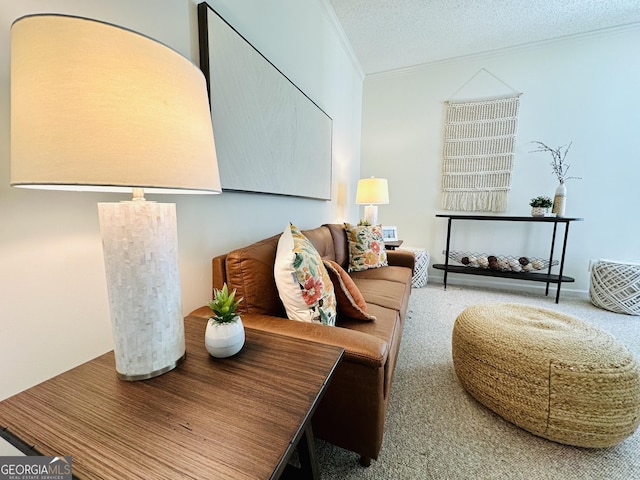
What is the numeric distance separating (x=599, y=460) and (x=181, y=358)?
169 cm

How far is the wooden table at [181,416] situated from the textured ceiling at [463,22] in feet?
9.80

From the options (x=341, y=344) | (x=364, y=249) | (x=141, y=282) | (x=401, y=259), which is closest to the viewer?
(x=141, y=282)

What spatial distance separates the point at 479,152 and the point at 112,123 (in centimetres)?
375

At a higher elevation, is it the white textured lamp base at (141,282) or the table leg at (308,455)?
the white textured lamp base at (141,282)

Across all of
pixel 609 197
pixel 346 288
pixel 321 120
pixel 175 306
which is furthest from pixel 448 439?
pixel 609 197

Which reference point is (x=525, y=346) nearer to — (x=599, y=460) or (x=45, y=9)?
(x=599, y=460)

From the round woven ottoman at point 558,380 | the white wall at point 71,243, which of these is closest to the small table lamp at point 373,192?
the white wall at point 71,243

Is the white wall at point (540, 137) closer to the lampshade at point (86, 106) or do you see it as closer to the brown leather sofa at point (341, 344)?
the brown leather sofa at point (341, 344)

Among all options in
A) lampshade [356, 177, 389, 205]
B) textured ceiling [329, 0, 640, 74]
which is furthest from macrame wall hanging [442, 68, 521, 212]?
lampshade [356, 177, 389, 205]

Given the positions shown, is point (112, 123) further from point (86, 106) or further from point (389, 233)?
point (389, 233)

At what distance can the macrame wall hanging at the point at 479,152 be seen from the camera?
314cm

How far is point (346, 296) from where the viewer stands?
1271mm

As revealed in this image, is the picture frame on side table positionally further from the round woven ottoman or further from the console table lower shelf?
the round woven ottoman

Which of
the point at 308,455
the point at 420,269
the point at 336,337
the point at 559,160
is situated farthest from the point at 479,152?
the point at 308,455
